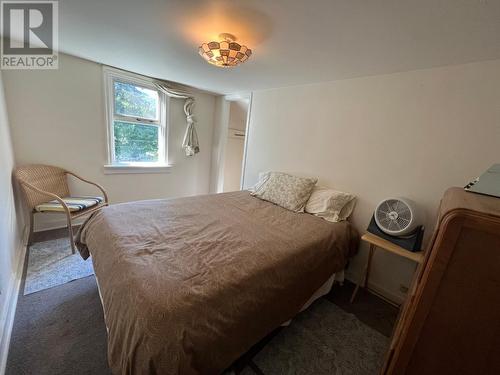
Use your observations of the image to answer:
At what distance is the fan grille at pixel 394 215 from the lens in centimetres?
159

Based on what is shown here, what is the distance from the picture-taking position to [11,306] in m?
1.42

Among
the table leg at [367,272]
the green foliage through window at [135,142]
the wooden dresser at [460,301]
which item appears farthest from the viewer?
the green foliage through window at [135,142]

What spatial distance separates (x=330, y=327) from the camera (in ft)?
5.13

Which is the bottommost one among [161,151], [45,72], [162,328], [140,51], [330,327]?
[330,327]

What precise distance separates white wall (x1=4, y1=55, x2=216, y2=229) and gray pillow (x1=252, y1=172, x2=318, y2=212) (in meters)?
2.01

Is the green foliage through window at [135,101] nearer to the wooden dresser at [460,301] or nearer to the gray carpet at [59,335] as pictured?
the gray carpet at [59,335]

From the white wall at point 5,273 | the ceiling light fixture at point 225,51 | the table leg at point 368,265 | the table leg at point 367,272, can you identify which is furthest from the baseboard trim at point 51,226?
the table leg at point 368,265

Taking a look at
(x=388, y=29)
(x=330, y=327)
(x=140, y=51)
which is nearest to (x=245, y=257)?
(x=330, y=327)

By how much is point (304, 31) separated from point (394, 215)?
1.55 metres

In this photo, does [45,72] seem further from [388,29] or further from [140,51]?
[388,29]

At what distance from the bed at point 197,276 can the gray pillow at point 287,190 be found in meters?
0.35

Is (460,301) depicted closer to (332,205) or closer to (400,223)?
(400,223)

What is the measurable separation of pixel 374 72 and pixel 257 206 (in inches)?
68.3

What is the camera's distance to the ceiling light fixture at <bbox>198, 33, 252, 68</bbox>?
1403mm
